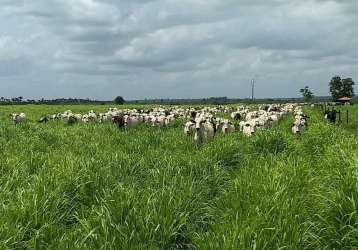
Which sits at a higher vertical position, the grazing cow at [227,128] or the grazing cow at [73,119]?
the grazing cow at [227,128]

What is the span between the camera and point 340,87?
463 ft

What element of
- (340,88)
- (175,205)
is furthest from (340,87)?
(175,205)

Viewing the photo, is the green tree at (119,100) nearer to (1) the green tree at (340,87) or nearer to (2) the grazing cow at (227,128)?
(1) the green tree at (340,87)

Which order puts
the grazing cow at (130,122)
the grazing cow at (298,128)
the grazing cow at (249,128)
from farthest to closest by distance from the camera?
the grazing cow at (130,122)
the grazing cow at (298,128)
the grazing cow at (249,128)

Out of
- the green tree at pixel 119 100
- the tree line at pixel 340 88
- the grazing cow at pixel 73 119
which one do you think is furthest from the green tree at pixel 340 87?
the grazing cow at pixel 73 119

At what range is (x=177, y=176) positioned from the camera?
29.8 ft

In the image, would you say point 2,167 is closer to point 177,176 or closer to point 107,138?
point 177,176

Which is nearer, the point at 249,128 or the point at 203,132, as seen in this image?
the point at 203,132

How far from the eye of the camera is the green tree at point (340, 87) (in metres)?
139

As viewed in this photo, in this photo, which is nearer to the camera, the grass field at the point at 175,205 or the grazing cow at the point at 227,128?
the grass field at the point at 175,205

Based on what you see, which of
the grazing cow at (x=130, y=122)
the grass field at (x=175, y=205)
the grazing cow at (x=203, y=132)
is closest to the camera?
the grass field at (x=175, y=205)

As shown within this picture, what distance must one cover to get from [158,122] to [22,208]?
73.9 feet

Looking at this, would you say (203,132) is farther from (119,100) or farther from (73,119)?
(119,100)

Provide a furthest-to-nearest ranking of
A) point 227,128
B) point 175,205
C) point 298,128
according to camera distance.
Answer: point 227,128
point 298,128
point 175,205
